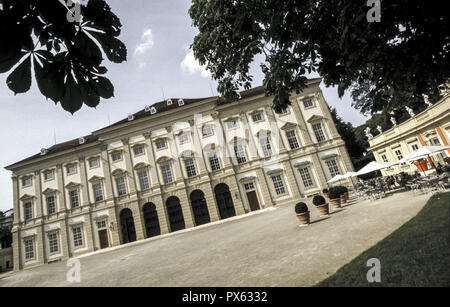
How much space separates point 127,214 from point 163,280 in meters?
22.9

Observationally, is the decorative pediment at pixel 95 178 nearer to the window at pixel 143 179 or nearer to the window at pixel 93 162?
the window at pixel 93 162

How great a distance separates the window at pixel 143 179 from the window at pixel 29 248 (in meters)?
16.0

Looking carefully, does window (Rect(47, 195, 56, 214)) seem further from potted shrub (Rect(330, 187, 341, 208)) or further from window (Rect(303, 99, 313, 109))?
window (Rect(303, 99, 313, 109))

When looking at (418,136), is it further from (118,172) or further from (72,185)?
(72,185)

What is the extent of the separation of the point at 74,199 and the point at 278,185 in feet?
84.6

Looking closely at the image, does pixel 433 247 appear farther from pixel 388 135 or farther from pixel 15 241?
pixel 15 241

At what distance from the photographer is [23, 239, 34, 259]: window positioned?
28.3 m

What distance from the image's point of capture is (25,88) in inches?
53.3

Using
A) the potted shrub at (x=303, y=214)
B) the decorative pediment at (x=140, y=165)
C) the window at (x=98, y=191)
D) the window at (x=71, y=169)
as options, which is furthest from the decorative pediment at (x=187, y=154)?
the potted shrub at (x=303, y=214)

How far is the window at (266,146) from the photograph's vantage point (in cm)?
2710

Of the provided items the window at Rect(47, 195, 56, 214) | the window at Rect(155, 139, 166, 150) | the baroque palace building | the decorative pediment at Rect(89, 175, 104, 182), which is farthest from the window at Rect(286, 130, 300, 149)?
the window at Rect(47, 195, 56, 214)

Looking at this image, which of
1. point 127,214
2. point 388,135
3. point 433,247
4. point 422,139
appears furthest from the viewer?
point 127,214

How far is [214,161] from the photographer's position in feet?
91.0
